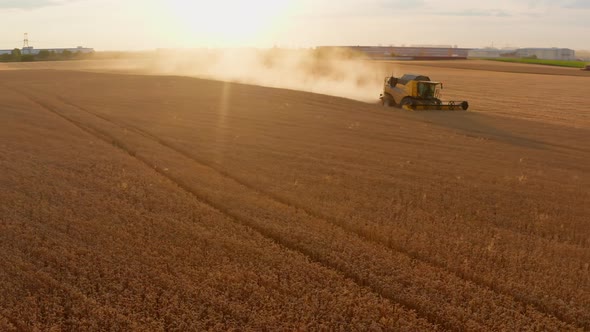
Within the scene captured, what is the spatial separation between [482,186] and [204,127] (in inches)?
Answer: 355

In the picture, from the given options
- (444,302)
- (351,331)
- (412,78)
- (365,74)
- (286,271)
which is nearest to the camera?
(351,331)

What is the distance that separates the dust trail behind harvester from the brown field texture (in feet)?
60.2

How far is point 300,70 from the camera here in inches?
1841

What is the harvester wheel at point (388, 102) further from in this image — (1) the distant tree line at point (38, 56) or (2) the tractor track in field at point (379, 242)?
(1) the distant tree line at point (38, 56)

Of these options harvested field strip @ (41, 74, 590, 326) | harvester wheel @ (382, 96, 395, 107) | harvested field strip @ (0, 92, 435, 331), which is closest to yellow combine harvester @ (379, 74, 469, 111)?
harvester wheel @ (382, 96, 395, 107)

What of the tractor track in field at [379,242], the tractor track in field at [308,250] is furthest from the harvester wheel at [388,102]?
the tractor track in field at [379,242]

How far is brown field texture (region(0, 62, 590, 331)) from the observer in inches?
205

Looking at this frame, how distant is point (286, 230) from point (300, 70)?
40.7 m

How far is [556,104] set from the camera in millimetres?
30453

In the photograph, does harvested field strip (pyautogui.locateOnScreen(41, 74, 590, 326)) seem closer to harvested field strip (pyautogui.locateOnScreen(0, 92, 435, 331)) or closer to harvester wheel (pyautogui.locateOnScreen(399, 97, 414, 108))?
harvested field strip (pyautogui.locateOnScreen(0, 92, 435, 331))

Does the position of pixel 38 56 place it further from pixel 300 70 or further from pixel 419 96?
pixel 419 96

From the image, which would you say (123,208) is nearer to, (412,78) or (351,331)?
(351,331)

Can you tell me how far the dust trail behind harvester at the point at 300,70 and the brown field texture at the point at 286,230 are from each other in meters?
18.3

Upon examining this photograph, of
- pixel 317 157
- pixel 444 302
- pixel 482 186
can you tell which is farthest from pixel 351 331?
pixel 317 157
